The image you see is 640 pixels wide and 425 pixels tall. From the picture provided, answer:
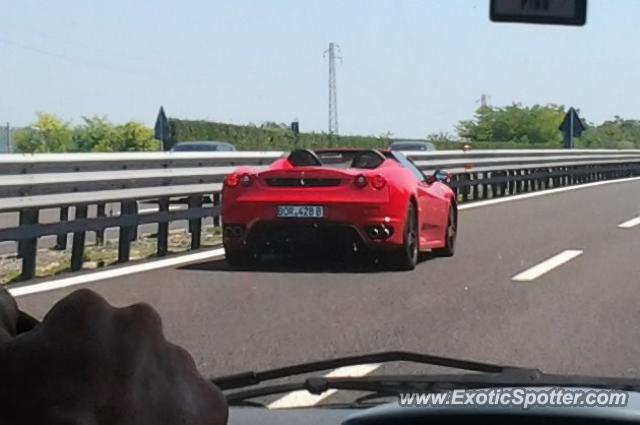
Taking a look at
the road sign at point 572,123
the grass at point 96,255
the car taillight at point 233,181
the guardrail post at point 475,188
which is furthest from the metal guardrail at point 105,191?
the road sign at point 572,123

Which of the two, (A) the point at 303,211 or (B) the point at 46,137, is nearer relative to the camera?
(A) the point at 303,211

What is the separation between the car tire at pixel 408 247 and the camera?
12.5 m

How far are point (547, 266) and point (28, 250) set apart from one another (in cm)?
524

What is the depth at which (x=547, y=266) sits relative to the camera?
13.3 meters

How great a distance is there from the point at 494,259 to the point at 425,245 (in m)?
0.95

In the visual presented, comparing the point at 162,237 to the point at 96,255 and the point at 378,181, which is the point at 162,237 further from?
the point at 378,181

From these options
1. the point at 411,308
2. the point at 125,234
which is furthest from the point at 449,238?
the point at 411,308

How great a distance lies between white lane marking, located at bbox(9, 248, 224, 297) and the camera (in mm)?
10547

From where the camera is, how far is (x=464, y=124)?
60031mm

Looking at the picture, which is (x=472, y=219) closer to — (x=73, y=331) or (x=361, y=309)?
(x=361, y=309)

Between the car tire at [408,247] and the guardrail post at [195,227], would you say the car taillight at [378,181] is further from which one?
the guardrail post at [195,227]

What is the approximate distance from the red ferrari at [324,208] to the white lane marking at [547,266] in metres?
1.12

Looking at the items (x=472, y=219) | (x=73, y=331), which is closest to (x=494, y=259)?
(x=472, y=219)

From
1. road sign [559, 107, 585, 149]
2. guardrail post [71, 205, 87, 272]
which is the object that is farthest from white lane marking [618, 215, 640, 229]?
road sign [559, 107, 585, 149]
